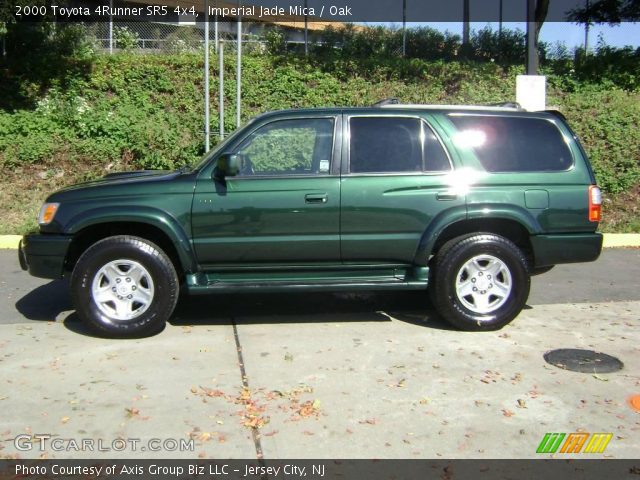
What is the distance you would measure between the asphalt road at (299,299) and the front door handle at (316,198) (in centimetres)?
125

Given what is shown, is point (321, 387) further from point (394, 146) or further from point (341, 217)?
point (394, 146)

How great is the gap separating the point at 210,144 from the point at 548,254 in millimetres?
7625

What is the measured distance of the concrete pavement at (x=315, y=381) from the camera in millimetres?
4316

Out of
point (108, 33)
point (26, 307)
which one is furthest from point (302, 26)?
point (26, 307)

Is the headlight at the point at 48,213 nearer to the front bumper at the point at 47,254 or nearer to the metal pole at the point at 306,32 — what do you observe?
the front bumper at the point at 47,254

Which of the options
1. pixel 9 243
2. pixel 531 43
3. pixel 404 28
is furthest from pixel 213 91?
pixel 531 43

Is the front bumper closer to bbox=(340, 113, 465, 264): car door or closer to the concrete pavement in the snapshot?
the concrete pavement

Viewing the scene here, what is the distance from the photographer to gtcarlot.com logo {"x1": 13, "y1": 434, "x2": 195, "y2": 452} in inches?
163

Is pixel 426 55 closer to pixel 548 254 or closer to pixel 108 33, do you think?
pixel 108 33

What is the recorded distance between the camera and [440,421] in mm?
4574

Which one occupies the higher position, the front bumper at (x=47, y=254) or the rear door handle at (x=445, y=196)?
the rear door handle at (x=445, y=196)

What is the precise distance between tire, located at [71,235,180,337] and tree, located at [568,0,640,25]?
1304 cm

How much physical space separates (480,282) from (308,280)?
149 centimetres

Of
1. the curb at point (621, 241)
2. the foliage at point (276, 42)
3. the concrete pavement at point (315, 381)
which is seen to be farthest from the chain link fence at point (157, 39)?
the concrete pavement at point (315, 381)
